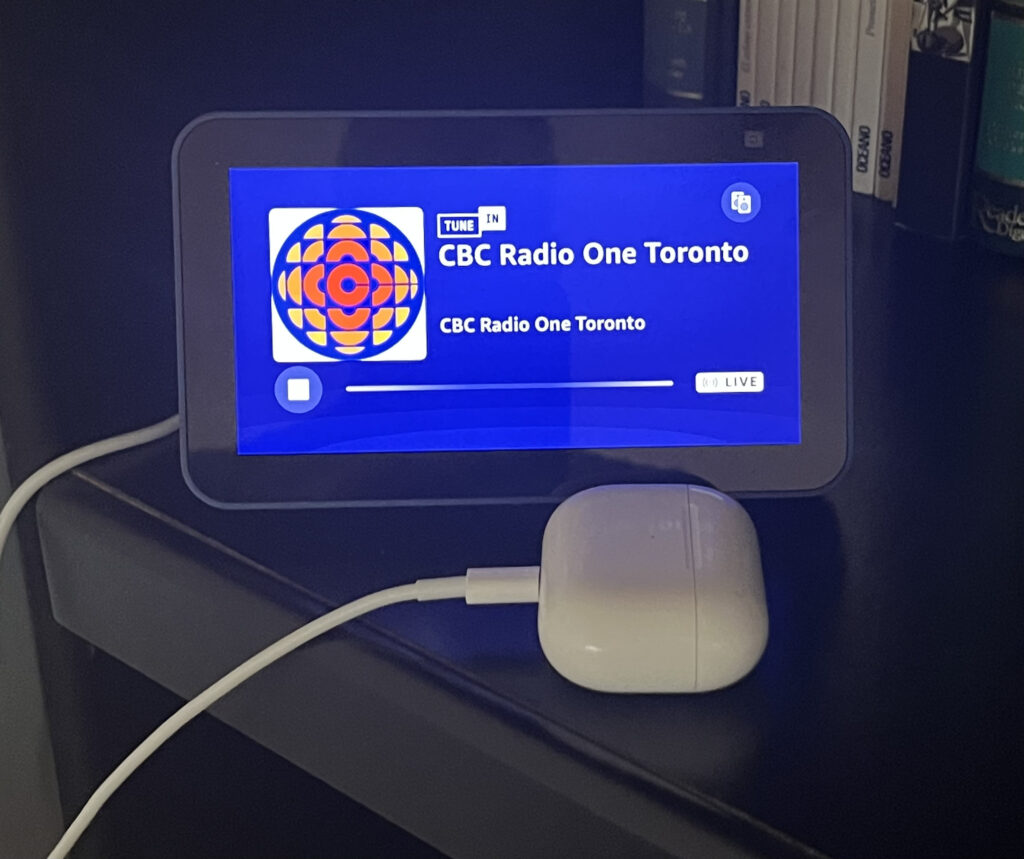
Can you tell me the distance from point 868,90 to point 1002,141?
0.10m

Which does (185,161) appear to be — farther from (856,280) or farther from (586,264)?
(856,280)

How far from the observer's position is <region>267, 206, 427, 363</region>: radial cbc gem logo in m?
0.53

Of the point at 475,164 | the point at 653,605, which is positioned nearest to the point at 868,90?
the point at 475,164

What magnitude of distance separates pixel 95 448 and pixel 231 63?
7.1 inches

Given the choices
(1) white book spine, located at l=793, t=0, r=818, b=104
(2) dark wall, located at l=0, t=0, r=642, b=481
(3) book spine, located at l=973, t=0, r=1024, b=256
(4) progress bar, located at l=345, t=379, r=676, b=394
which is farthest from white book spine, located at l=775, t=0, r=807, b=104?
(4) progress bar, located at l=345, t=379, r=676, b=394

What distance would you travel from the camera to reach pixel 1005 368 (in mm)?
666

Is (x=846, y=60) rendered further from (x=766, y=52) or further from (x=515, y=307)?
(x=515, y=307)

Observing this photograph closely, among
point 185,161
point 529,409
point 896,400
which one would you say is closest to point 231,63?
point 185,161

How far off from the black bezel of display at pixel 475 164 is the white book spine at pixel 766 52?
351 millimetres

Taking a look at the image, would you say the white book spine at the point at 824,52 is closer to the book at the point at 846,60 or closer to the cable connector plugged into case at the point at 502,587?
the book at the point at 846,60

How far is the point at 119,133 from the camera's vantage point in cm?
58

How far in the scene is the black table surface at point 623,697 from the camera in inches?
16.7

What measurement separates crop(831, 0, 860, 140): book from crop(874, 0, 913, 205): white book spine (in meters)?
0.02

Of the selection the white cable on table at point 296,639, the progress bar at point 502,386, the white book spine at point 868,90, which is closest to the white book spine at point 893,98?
the white book spine at point 868,90
